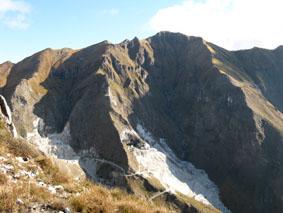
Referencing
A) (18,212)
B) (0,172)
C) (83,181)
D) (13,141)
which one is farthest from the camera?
(13,141)

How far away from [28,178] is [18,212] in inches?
158

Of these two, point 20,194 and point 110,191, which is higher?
point 20,194

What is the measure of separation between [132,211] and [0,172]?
444 cm

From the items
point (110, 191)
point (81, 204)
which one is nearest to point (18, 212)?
point (81, 204)

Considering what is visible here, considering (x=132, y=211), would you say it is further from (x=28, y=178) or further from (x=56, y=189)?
(x=28, y=178)

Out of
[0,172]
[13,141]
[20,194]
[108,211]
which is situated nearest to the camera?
[20,194]

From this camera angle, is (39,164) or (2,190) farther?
(39,164)

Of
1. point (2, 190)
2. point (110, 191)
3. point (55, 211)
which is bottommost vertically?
point (110, 191)

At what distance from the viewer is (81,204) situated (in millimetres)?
13492

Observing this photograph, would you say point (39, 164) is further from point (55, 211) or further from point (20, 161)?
point (55, 211)

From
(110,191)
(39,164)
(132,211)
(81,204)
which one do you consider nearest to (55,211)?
(81,204)

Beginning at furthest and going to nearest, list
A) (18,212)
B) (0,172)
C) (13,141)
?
(13,141)
(0,172)
(18,212)

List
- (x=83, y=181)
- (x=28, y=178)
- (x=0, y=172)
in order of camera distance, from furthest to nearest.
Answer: (x=83, y=181) → (x=28, y=178) → (x=0, y=172)

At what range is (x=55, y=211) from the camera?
1274 centimetres
